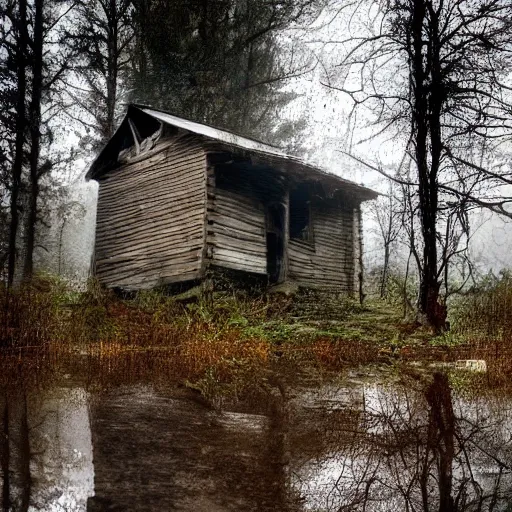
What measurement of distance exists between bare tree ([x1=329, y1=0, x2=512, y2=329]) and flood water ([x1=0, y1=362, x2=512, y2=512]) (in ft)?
16.1

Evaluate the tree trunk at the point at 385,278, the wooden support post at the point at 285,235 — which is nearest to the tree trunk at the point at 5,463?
the wooden support post at the point at 285,235

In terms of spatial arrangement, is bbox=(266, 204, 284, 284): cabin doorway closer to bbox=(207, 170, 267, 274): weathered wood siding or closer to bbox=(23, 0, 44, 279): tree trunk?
bbox=(207, 170, 267, 274): weathered wood siding

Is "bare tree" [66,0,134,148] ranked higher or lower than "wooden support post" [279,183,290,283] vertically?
higher

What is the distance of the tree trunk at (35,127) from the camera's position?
10961mm

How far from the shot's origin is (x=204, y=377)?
12.3 ft

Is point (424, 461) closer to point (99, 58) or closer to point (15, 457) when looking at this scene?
point (15, 457)

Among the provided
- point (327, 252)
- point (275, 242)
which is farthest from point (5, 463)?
point (327, 252)

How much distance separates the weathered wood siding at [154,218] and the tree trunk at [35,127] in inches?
54.1

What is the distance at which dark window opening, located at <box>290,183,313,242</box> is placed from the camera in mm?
Result: 11406

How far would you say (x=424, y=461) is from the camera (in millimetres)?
1783

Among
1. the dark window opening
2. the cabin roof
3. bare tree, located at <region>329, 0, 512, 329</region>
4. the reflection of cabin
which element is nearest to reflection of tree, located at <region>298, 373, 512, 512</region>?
bare tree, located at <region>329, 0, 512, 329</region>

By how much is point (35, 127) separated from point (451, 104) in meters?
8.52

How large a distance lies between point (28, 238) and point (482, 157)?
9.06 m

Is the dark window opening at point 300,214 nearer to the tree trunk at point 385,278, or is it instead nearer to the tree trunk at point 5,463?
the tree trunk at point 385,278
